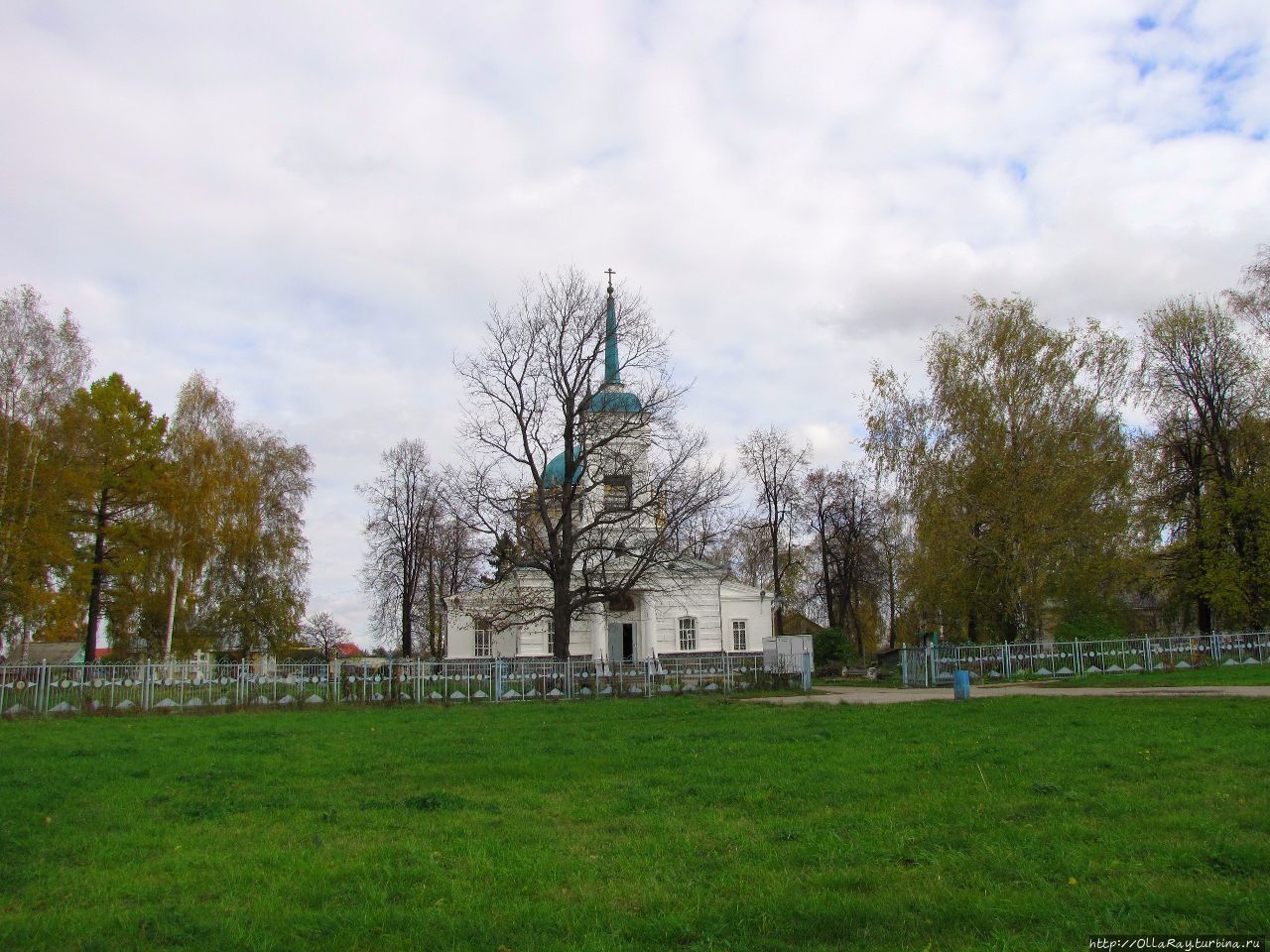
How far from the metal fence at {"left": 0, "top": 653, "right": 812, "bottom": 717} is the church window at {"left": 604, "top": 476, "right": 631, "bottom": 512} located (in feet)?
18.0

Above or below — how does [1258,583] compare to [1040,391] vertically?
below

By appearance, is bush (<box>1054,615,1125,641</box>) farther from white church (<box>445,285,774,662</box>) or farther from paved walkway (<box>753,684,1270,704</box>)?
white church (<box>445,285,774,662</box>)

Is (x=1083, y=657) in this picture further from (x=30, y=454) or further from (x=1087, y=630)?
(x=30, y=454)

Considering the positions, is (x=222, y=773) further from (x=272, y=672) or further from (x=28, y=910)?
(x=272, y=672)

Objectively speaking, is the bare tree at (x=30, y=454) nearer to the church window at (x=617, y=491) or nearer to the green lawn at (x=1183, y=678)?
the church window at (x=617, y=491)

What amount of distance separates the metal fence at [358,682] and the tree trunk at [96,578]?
40.9 feet

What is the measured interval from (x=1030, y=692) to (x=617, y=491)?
15.3 metres

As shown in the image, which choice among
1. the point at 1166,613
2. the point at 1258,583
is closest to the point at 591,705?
the point at 1258,583

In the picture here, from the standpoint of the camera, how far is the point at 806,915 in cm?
534

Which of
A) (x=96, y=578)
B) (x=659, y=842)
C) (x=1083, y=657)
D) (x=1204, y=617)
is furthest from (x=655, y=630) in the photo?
(x=659, y=842)

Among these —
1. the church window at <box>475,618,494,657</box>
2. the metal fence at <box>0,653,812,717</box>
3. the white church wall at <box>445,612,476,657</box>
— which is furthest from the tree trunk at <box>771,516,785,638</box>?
the metal fence at <box>0,653,812,717</box>

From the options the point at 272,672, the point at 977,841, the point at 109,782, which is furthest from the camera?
the point at 272,672

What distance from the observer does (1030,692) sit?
74.3 ft

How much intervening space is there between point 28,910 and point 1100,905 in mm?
6494
